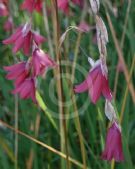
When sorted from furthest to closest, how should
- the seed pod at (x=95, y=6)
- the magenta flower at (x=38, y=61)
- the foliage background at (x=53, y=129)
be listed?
1. the foliage background at (x=53, y=129)
2. the magenta flower at (x=38, y=61)
3. the seed pod at (x=95, y=6)

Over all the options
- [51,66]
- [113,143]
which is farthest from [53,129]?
[113,143]

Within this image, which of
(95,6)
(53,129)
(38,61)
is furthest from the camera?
(53,129)

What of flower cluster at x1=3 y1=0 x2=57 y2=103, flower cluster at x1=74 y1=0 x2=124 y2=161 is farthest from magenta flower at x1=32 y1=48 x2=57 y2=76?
flower cluster at x1=74 y1=0 x2=124 y2=161

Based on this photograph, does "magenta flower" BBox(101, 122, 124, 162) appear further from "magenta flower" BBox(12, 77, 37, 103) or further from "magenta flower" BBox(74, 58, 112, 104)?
"magenta flower" BBox(12, 77, 37, 103)

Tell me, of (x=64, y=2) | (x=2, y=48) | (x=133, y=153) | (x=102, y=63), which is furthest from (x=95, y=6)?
(x=2, y=48)

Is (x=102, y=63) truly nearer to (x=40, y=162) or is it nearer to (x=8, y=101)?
(x=40, y=162)

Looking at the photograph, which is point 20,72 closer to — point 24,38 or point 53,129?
point 24,38

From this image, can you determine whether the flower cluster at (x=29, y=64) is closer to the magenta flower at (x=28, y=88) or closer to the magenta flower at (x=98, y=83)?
the magenta flower at (x=28, y=88)

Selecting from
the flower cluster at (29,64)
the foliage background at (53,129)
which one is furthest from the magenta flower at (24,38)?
the foliage background at (53,129)
